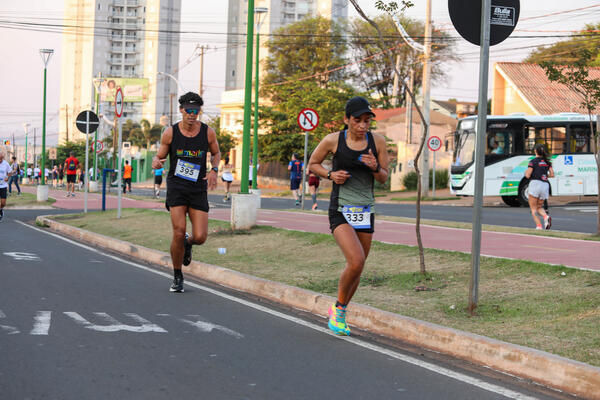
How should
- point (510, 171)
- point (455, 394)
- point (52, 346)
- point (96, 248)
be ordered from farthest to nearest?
point (510, 171), point (96, 248), point (52, 346), point (455, 394)

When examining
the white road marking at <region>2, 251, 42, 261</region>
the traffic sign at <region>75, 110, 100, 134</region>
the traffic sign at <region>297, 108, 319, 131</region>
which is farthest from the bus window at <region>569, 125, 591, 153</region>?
the white road marking at <region>2, 251, 42, 261</region>

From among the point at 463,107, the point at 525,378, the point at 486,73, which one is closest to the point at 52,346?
the point at 525,378

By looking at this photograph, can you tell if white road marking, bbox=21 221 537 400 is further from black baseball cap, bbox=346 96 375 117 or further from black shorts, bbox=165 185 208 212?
black baseball cap, bbox=346 96 375 117

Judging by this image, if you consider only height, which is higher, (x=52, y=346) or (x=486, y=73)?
(x=486, y=73)

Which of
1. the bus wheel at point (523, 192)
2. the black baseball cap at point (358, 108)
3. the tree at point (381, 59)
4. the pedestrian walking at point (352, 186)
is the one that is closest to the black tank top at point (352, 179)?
the pedestrian walking at point (352, 186)

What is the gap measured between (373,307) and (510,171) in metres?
26.5

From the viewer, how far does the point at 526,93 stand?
50.7 m

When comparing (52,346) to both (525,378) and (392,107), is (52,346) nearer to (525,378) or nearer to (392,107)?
(525,378)

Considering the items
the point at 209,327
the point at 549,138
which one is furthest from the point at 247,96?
the point at 549,138

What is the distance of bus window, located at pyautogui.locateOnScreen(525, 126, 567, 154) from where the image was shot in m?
33.6

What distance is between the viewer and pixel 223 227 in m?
16.7

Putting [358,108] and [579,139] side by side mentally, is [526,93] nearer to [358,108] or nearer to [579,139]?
[579,139]

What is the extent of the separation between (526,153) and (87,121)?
59.3 feet

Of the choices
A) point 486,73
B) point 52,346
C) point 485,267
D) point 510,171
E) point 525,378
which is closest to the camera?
point 525,378
